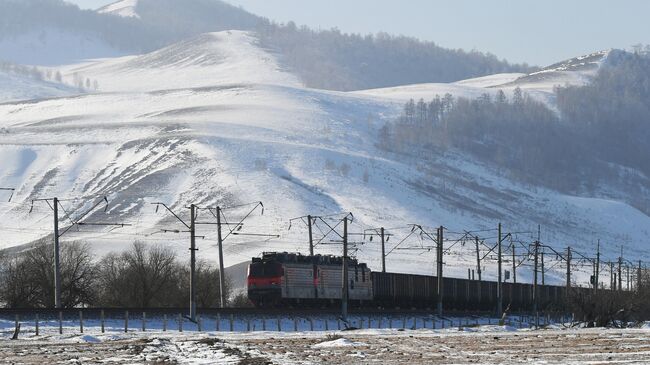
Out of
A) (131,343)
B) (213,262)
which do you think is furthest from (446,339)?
(213,262)

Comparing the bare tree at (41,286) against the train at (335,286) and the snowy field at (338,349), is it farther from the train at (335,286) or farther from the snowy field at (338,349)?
the snowy field at (338,349)

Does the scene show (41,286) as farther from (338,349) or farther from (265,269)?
(338,349)

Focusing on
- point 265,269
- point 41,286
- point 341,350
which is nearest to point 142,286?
point 41,286

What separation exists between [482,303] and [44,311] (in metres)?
59.5

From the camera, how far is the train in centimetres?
8406

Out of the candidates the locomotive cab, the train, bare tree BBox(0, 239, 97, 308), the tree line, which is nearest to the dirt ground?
the locomotive cab

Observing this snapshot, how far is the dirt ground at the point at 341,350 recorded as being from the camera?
3695cm

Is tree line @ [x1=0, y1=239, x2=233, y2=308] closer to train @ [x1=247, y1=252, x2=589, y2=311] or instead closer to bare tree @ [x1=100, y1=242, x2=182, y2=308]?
bare tree @ [x1=100, y1=242, x2=182, y2=308]

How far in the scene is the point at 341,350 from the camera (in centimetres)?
4209

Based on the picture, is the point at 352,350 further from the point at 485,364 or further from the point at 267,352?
the point at 485,364

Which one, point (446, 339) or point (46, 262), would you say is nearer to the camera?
point (446, 339)

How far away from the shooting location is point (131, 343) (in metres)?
46.9

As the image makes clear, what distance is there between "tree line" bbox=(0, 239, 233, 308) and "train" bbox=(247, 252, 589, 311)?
18.9m

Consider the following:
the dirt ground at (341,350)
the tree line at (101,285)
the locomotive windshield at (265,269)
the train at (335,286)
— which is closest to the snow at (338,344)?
the dirt ground at (341,350)
